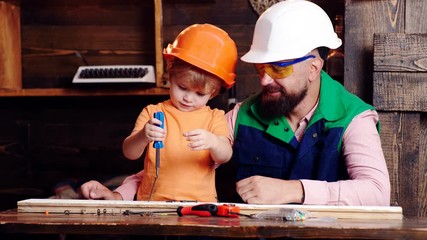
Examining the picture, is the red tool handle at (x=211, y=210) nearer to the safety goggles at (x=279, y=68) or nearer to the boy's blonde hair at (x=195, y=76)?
the boy's blonde hair at (x=195, y=76)

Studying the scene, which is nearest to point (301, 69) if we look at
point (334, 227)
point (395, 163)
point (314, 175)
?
point (314, 175)

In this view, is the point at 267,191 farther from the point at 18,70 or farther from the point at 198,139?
the point at 18,70

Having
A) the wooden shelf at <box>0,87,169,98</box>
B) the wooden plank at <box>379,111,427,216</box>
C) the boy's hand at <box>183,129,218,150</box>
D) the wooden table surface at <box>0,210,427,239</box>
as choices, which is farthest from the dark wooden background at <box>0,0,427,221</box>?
the wooden table surface at <box>0,210,427,239</box>

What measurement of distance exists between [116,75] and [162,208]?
2.04m

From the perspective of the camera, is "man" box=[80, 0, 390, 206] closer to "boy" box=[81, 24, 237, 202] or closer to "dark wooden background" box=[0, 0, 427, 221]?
"boy" box=[81, 24, 237, 202]

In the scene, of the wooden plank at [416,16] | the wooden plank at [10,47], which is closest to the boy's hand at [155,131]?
the wooden plank at [416,16]

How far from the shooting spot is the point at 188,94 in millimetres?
2732

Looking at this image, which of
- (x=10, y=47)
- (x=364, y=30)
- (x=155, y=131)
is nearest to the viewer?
(x=155, y=131)

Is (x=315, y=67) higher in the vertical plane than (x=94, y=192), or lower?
higher

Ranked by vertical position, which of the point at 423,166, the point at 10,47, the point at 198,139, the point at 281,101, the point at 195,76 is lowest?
the point at 423,166

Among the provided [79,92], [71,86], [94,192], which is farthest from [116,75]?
[94,192]

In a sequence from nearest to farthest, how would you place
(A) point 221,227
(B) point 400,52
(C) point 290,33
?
(A) point 221,227 → (C) point 290,33 → (B) point 400,52

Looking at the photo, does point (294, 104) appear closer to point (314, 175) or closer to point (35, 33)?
point (314, 175)

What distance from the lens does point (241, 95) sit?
173 inches
